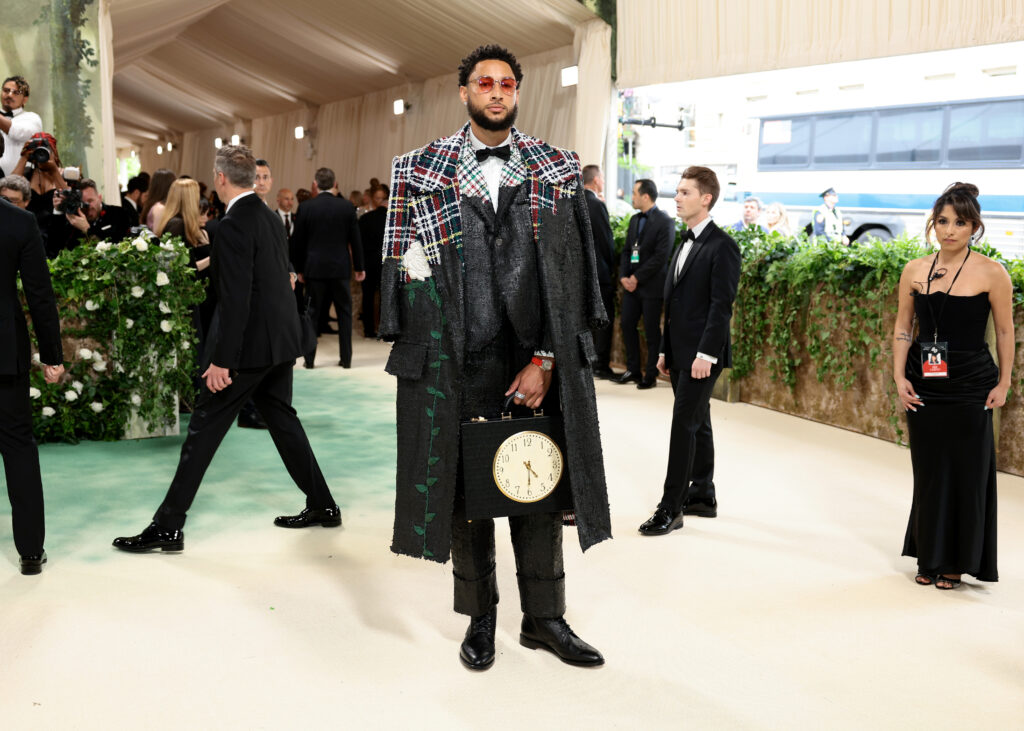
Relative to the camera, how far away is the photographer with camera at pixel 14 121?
6941mm

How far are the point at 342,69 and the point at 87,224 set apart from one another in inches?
386

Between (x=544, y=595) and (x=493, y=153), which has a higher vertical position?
(x=493, y=153)

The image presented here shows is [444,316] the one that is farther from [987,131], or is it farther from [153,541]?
[987,131]

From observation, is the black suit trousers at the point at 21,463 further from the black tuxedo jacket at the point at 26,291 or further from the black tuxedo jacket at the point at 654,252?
the black tuxedo jacket at the point at 654,252

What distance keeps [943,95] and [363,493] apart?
10.8 metres

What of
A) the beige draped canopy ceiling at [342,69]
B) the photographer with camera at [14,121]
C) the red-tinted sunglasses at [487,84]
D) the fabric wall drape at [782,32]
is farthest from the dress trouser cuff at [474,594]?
the beige draped canopy ceiling at [342,69]

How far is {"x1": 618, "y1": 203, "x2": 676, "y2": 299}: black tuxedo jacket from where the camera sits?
7867 mm

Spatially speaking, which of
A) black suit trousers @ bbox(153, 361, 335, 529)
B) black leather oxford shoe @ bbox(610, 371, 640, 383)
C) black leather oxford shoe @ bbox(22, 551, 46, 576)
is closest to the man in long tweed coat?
black suit trousers @ bbox(153, 361, 335, 529)

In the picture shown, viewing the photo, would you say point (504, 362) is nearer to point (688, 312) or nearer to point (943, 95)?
point (688, 312)

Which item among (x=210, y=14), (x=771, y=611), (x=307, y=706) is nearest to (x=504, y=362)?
(x=307, y=706)

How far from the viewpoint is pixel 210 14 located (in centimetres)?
1452

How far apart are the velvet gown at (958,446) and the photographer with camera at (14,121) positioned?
599 cm

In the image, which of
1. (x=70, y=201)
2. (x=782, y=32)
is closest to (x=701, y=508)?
(x=70, y=201)

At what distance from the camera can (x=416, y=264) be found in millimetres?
2826
